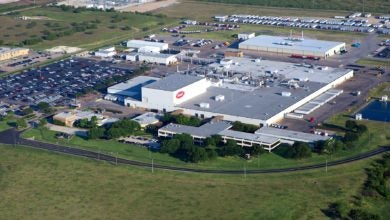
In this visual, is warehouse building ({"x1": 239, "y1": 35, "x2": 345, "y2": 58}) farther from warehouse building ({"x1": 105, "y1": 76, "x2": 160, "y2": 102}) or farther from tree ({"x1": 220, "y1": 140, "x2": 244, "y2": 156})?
tree ({"x1": 220, "y1": 140, "x2": 244, "y2": 156})

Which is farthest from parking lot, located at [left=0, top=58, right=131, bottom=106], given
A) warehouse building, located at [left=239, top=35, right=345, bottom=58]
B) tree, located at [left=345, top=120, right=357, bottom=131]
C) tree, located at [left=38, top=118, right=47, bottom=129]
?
tree, located at [left=345, top=120, right=357, bottom=131]

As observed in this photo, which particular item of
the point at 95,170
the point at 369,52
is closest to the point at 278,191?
the point at 95,170

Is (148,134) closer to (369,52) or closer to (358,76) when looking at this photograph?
(358,76)

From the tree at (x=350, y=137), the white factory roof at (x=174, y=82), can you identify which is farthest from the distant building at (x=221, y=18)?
the tree at (x=350, y=137)

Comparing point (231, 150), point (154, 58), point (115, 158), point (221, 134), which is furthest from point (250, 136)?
point (154, 58)

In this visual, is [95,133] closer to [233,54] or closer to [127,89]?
[127,89]
